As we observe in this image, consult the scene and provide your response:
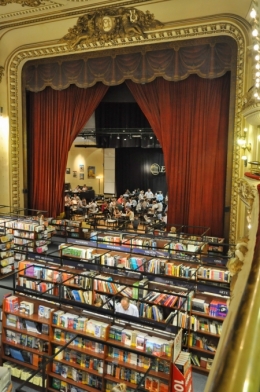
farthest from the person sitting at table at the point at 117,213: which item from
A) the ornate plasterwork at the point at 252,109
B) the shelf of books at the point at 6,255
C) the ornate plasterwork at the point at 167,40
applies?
the ornate plasterwork at the point at 252,109

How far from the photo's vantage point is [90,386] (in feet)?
13.6

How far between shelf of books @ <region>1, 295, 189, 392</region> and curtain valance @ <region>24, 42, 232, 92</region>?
7399 millimetres

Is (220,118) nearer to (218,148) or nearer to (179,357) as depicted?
(218,148)

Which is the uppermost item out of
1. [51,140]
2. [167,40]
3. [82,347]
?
[167,40]

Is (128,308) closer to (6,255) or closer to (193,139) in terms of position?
(6,255)

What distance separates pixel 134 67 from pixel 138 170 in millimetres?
8977

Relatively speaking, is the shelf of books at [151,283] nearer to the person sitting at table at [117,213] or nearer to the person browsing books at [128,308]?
the person browsing books at [128,308]

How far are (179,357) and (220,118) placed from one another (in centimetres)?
744

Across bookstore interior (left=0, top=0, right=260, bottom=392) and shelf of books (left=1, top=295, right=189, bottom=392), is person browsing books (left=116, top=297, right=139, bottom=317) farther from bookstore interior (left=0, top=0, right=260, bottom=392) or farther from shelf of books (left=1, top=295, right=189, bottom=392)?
shelf of books (left=1, top=295, right=189, bottom=392)

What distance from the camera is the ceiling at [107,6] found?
324 inches

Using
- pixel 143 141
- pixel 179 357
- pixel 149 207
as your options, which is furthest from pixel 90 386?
pixel 143 141

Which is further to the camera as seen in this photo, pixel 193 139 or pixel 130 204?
pixel 130 204

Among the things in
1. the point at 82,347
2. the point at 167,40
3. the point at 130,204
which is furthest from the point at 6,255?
the point at 167,40

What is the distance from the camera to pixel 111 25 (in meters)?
9.45
